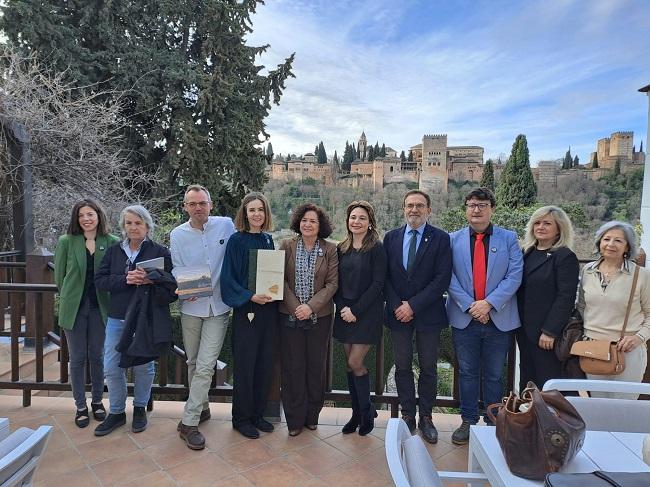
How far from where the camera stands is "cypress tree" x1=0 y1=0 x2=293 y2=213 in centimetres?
1130

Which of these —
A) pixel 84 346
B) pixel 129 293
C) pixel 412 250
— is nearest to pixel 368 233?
pixel 412 250

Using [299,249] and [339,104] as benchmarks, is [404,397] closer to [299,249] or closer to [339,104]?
[299,249]

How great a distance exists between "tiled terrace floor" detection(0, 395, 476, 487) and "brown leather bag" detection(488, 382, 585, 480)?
1.28 meters

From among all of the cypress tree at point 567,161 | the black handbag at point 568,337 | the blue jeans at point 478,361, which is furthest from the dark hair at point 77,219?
the cypress tree at point 567,161

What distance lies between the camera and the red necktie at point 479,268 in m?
2.48

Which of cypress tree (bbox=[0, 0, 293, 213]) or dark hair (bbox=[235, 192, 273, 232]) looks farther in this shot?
cypress tree (bbox=[0, 0, 293, 213])

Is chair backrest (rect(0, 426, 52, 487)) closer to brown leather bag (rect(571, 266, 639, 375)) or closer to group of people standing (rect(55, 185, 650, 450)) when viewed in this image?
group of people standing (rect(55, 185, 650, 450))

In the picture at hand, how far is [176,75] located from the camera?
39.1ft

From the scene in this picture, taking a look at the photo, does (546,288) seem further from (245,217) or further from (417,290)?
(245,217)

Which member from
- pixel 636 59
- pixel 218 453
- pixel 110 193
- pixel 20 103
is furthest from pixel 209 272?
pixel 636 59

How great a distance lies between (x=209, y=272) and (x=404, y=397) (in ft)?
4.88

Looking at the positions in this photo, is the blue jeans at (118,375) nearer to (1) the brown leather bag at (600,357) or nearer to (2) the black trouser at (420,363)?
(2) the black trouser at (420,363)

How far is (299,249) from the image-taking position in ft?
8.41

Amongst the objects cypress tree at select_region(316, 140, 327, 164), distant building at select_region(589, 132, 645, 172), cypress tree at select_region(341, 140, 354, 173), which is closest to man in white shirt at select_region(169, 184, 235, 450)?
distant building at select_region(589, 132, 645, 172)
